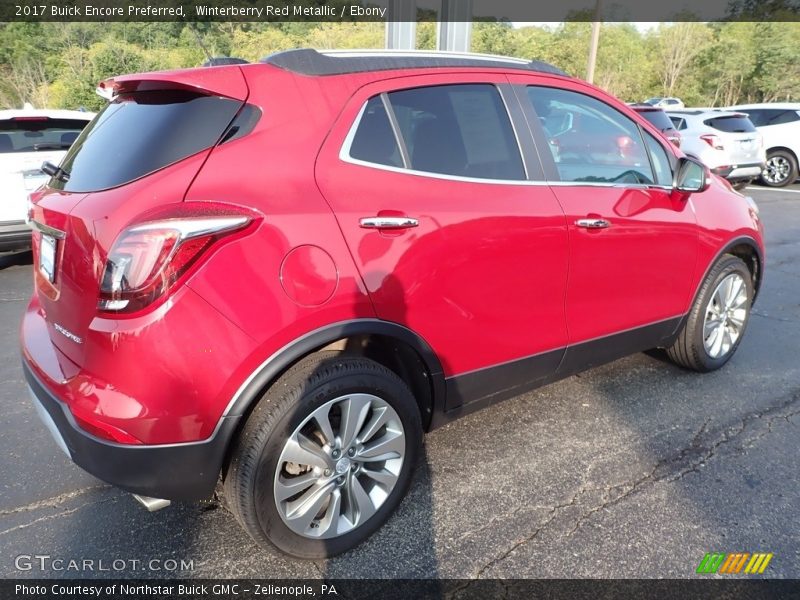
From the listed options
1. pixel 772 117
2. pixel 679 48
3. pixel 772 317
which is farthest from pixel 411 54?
pixel 679 48

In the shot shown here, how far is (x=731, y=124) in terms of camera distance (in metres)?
12.0

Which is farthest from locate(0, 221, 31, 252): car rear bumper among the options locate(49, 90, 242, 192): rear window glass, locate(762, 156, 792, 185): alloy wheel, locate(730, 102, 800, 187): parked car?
locate(762, 156, 792, 185): alloy wheel

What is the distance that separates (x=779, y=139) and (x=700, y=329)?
12525 millimetres

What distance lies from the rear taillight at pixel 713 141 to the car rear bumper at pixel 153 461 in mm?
12355

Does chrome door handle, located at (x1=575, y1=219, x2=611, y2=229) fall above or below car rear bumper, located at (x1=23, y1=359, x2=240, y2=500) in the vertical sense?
above

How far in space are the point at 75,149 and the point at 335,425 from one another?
5.11 ft

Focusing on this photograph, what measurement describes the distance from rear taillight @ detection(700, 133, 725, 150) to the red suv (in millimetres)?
10401

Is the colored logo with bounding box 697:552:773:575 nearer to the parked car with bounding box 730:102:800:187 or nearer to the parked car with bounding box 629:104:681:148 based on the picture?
the parked car with bounding box 629:104:681:148

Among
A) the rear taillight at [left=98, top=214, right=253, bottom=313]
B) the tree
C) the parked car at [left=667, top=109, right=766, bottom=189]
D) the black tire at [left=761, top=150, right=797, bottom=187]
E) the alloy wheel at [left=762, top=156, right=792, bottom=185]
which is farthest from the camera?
the tree

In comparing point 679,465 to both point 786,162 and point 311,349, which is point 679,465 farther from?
point 786,162

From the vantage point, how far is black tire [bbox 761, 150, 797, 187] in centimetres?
1337

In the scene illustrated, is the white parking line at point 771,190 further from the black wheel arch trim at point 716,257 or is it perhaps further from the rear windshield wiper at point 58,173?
the rear windshield wiper at point 58,173

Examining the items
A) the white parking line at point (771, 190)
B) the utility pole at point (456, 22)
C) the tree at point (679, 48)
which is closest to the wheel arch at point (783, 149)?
the white parking line at point (771, 190)
